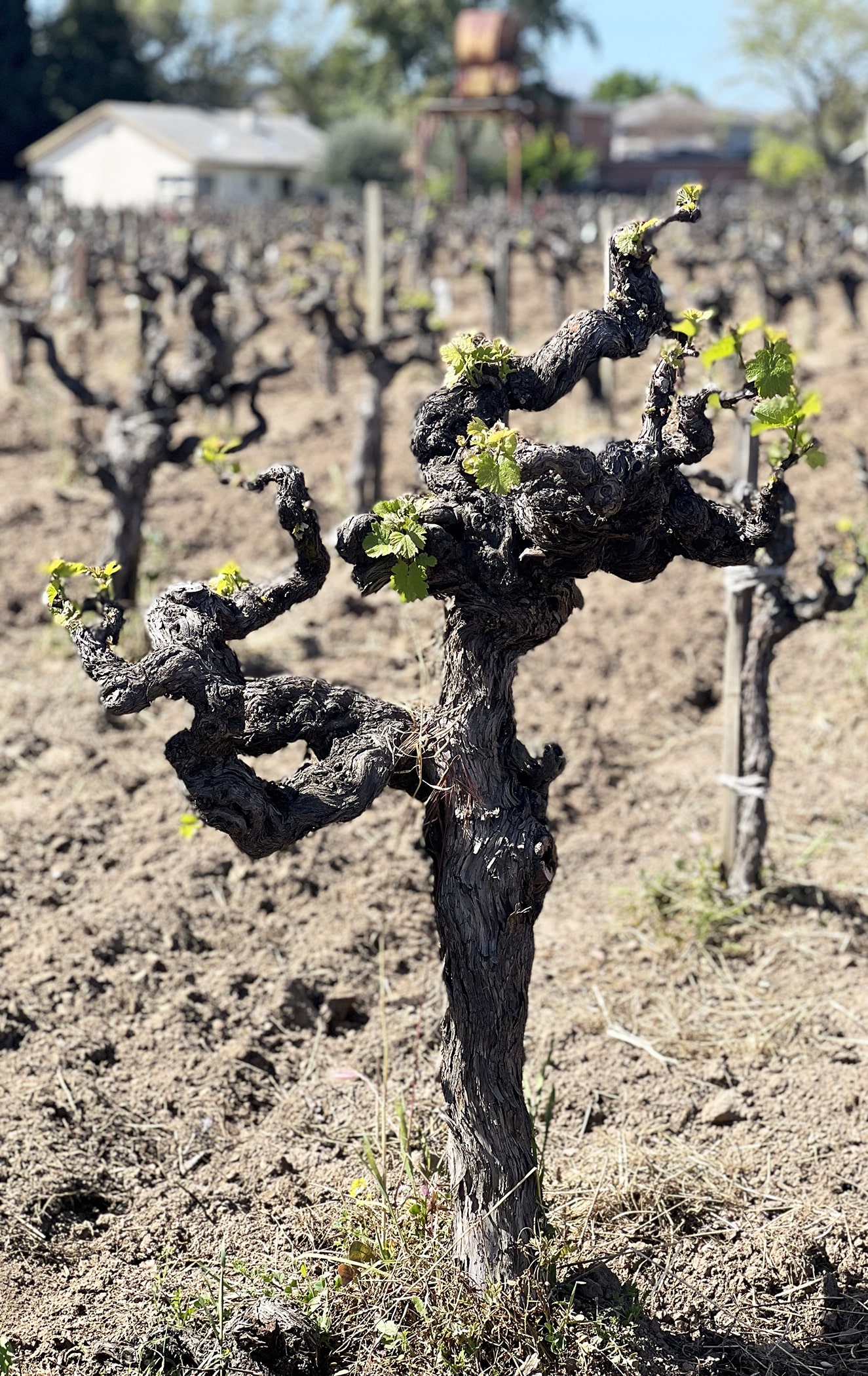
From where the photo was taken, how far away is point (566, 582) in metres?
2.78

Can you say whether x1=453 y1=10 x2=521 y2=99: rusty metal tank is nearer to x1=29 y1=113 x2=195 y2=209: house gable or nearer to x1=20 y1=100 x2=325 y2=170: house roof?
x1=20 y1=100 x2=325 y2=170: house roof

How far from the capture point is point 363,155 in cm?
5031

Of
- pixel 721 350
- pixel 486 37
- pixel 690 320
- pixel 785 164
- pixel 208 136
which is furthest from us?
pixel 785 164

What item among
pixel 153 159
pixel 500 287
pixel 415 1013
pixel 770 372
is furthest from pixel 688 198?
pixel 153 159

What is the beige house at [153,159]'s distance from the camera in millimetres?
48406

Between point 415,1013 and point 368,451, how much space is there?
250 inches

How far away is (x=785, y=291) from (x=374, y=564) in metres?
13.7

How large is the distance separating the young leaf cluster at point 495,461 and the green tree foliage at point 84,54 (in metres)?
56.1

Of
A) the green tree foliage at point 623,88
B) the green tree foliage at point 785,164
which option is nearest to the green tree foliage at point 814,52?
the green tree foliage at point 785,164

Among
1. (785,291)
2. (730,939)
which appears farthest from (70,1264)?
(785,291)

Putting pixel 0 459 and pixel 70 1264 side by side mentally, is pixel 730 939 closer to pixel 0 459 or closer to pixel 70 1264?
pixel 70 1264

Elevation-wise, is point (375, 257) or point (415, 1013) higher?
point (375, 257)

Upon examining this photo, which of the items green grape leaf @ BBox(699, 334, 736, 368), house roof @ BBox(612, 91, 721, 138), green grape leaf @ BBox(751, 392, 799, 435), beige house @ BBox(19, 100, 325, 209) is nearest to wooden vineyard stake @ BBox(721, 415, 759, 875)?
green grape leaf @ BBox(699, 334, 736, 368)

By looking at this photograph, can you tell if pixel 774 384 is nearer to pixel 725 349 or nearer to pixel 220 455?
pixel 725 349
